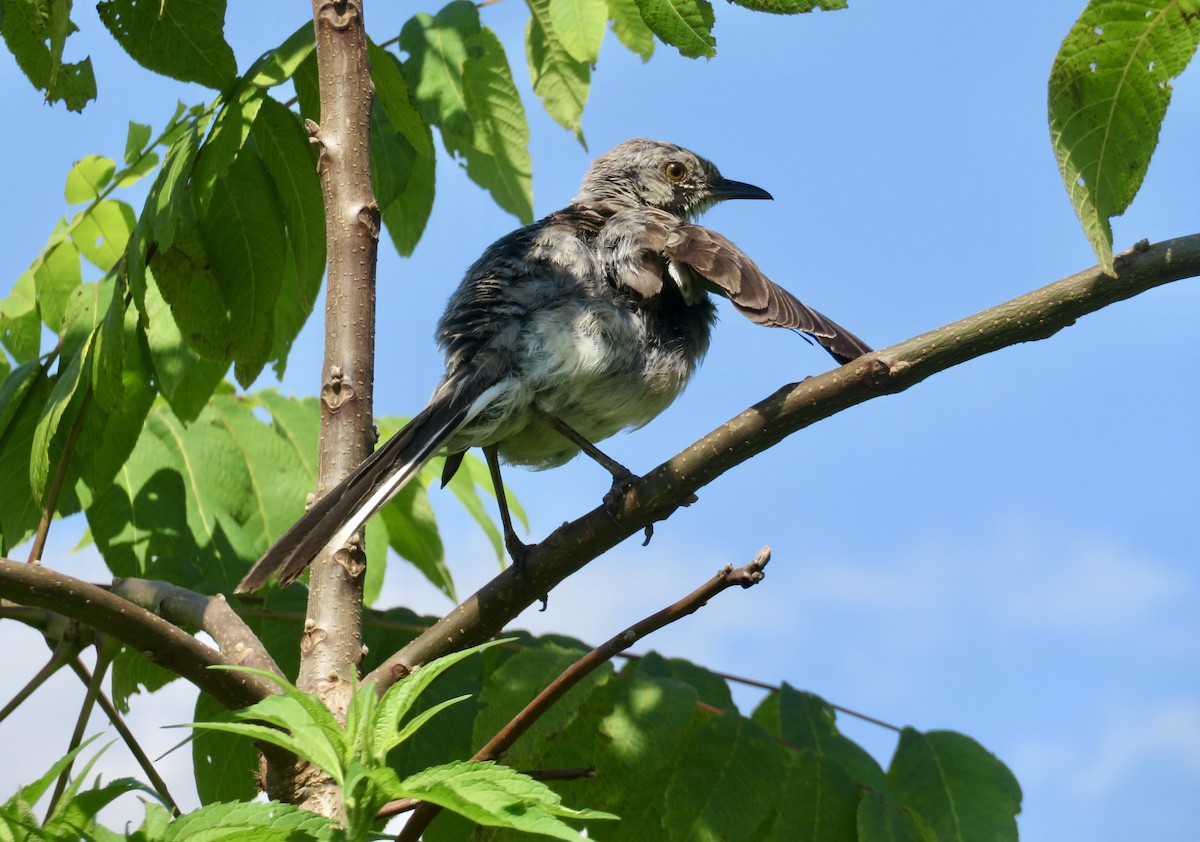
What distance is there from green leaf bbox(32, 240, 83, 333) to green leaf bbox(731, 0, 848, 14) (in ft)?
8.85

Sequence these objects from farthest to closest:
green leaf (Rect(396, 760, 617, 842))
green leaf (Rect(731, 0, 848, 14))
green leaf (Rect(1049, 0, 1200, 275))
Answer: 1. green leaf (Rect(731, 0, 848, 14))
2. green leaf (Rect(1049, 0, 1200, 275))
3. green leaf (Rect(396, 760, 617, 842))

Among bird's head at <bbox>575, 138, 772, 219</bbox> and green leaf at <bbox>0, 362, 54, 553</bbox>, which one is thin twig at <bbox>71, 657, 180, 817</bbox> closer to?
green leaf at <bbox>0, 362, 54, 553</bbox>

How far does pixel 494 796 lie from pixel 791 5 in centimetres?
152

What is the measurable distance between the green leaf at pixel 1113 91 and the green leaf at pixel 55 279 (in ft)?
10.7

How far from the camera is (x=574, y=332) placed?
379 centimetres

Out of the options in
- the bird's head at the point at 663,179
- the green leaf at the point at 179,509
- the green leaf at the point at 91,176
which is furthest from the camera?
the bird's head at the point at 663,179

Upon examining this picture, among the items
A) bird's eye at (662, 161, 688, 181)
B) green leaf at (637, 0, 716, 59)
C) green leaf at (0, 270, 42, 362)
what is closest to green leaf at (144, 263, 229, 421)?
green leaf at (0, 270, 42, 362)

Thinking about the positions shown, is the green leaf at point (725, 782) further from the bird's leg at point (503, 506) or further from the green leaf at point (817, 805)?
the bird's leg at point (503, 506)

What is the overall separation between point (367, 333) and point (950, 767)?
6.22 ft

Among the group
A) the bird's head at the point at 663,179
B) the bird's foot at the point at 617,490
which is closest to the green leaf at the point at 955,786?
the bird's foot at the point at 617,490

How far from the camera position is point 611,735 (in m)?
2.90

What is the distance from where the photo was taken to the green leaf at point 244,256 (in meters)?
3.16

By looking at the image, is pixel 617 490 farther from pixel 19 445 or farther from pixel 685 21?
pixel 19 445

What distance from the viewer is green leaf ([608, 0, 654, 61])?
4188mm
